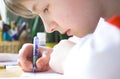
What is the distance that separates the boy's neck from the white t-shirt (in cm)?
27

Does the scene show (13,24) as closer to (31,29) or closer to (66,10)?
(31,29)

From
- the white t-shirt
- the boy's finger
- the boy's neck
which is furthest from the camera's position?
the boy's finger

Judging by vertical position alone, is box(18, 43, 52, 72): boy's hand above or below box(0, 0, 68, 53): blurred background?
below

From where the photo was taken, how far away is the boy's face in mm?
701

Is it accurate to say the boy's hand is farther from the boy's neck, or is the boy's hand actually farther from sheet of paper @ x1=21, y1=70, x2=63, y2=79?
the boy's neck

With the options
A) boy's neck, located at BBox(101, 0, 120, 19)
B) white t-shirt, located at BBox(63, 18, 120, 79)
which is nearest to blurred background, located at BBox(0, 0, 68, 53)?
boy's neck, located at BBox(101, 0, 120, 19)

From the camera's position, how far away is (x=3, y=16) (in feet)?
6.88

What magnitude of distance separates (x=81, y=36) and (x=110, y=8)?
0.15 meters

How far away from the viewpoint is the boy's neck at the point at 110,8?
0.70 meters

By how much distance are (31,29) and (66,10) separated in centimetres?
129

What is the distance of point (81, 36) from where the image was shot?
2.65 ft

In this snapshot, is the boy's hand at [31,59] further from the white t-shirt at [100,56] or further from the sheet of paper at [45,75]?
the white t-shirt at [100,56]

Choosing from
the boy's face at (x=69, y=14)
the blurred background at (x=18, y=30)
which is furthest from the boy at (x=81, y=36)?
the blurred background at (x=18, y=30)

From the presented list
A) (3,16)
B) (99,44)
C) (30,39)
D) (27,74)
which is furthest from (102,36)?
(3,16)
